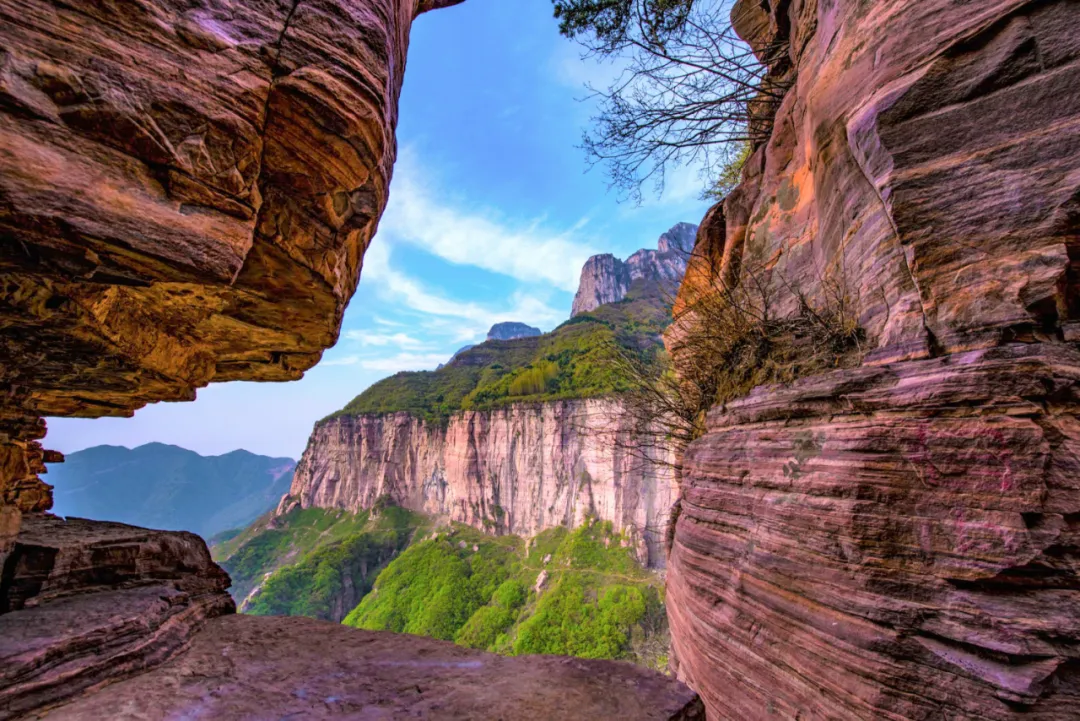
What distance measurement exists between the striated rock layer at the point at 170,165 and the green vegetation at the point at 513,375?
3347cm

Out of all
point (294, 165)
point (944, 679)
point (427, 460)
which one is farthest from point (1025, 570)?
point (427, 460)

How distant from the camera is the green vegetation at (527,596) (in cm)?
2817

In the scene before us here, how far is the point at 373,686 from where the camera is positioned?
→ 9.53 feet

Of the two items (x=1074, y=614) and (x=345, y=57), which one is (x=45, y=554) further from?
(x=1074, y=614)

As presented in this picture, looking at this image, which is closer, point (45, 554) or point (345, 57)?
point (345, 57)

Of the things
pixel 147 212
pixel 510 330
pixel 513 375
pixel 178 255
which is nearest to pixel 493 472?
pixel 513 375

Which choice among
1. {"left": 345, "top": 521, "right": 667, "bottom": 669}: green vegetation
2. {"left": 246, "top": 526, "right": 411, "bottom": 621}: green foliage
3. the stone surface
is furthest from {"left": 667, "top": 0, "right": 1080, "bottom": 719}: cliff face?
A: {"left": 246, "top": 526, "right": 411, "bottom": 621}: green foliage

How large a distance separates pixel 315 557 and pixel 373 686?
2240 inches

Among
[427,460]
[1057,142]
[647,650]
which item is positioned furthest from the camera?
[427,460]

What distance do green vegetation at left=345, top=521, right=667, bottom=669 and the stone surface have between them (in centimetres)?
2479

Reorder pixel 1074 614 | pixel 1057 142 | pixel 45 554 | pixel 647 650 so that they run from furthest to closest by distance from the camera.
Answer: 1. pixel 647 650
2. pixel 45 554
3. pixel 1057 142
4. pixel 1074 614

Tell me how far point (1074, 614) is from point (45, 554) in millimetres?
7708

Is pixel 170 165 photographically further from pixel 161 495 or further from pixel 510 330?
pixel 161 495

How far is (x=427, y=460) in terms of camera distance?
5641 centimetres
